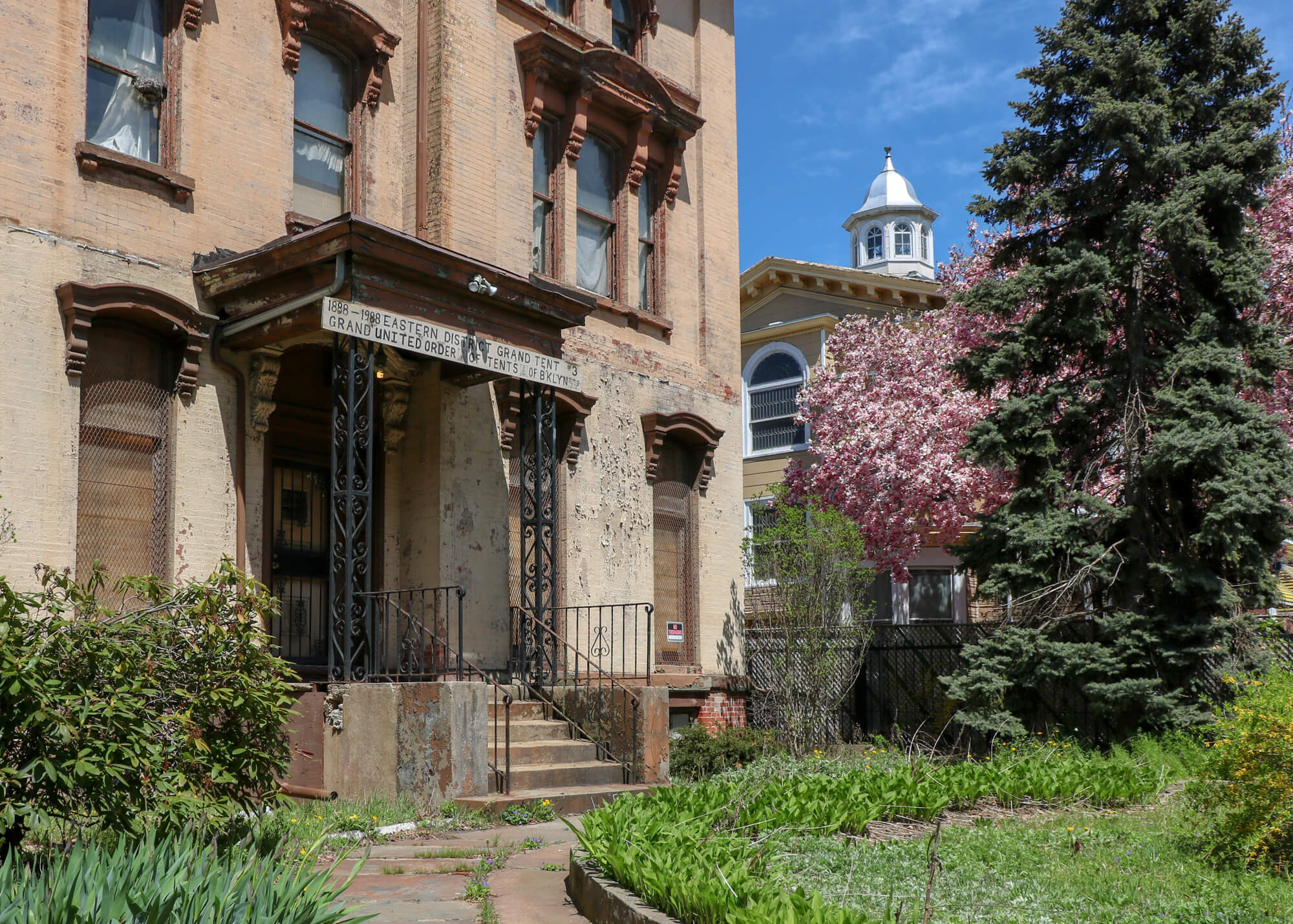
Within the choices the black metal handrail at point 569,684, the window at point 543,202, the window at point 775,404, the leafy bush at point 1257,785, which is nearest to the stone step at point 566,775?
the black metal handrail at point 569,684

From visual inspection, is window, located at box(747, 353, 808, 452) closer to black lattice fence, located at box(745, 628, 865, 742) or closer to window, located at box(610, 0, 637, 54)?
black lattice fence, located at box(745, 628, 865, 742)

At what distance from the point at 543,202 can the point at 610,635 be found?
5.79 meters

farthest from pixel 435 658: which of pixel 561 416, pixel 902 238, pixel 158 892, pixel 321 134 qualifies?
pixel 902 238

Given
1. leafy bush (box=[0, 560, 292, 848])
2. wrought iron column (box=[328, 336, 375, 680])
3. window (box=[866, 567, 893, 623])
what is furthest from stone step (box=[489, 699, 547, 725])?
window (box=[866, 567, 893, 623])

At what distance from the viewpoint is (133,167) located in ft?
37.0

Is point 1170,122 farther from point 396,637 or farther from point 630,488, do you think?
point 396,637

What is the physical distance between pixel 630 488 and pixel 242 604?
921cm

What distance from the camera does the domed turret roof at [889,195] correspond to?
2194 inches

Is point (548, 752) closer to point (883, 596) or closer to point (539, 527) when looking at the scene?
point (539, 527)

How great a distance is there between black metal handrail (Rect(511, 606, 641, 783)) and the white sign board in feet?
8.99

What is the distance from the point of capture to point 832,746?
52.9 feet

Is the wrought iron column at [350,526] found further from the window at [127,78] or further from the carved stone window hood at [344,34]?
the carved stone window hood at [344,34]

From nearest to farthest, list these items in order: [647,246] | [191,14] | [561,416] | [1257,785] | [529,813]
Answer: [1257,785], [529,813], [191,14], [561,416], [647,246]

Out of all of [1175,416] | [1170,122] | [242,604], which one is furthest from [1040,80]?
[242,604]
